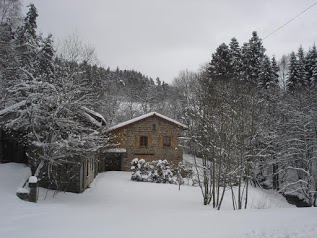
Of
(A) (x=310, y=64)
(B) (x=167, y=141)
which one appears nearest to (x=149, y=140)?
(B) (x=167, y=141)

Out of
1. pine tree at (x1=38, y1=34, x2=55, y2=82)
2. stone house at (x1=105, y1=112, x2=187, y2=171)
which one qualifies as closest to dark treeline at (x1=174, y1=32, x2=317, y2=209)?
stone house at (x1=105, y1=112, x2=187, y2=171)

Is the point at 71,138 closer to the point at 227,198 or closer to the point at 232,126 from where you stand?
the point at 232,126

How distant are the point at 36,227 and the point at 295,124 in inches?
988

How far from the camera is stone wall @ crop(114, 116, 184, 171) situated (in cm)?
3872

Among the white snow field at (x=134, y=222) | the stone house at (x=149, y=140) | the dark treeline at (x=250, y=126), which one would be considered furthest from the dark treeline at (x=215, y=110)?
the stone house at (x=149, y=140)

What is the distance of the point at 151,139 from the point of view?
3891 cm

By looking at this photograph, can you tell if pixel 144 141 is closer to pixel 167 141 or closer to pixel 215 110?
pixel 167 141

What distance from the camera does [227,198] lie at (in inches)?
920

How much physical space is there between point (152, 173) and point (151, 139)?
7.97m

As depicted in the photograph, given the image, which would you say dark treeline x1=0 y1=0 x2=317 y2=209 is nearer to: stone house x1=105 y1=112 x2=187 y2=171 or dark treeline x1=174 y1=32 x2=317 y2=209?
dark treeline x1=174 y1=32 x2=317 y2=209

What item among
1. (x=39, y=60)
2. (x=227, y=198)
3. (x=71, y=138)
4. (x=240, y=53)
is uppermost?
(x=240, y=53)

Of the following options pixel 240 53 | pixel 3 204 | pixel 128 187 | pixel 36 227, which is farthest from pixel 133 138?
pixel 36 227

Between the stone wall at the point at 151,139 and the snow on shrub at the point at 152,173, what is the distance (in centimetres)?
656

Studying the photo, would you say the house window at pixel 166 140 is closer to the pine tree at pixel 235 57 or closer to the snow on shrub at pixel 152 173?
the snow on shrub at pixel 152 173
